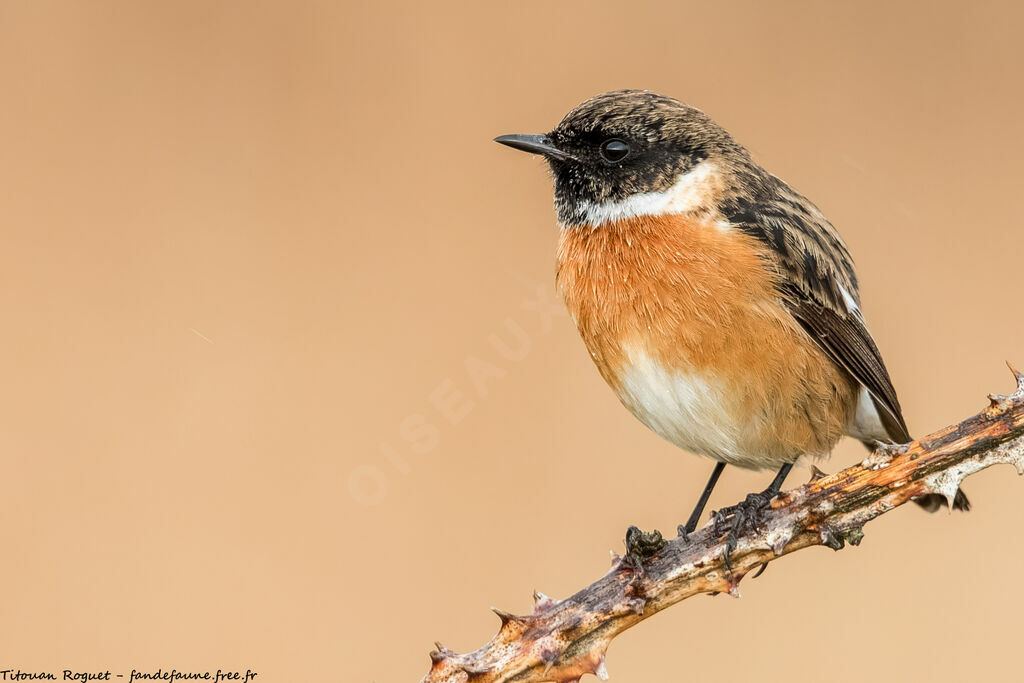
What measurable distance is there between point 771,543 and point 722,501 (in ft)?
6.42

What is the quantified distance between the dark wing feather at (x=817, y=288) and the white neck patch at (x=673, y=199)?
0.13m

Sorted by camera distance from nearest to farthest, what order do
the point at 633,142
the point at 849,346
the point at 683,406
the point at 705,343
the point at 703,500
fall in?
the point at 705,343, the point at 683,406, the point at 849,346, the point at 633,142, the point at 703,500

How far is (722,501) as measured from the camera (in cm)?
509

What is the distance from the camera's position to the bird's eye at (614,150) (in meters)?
4.39

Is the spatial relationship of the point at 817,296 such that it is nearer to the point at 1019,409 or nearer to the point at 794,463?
the point at 794,463

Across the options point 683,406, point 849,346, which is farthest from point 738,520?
point 849,346

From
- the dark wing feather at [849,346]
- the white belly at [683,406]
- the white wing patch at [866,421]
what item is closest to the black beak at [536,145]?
the white belly at [683,406]

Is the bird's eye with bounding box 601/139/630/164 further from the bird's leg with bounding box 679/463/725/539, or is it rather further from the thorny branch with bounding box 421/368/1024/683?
the thorny branch with bounding box 421/368/1024/683

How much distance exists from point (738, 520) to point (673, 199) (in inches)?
61.0

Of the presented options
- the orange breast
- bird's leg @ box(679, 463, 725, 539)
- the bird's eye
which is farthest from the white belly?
the bird's eye

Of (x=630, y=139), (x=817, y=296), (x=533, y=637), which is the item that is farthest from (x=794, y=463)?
(x=533, y=637)

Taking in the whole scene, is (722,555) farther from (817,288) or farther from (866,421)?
(866,421)

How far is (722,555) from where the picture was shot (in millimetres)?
3174

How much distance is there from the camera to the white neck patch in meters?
4.30
